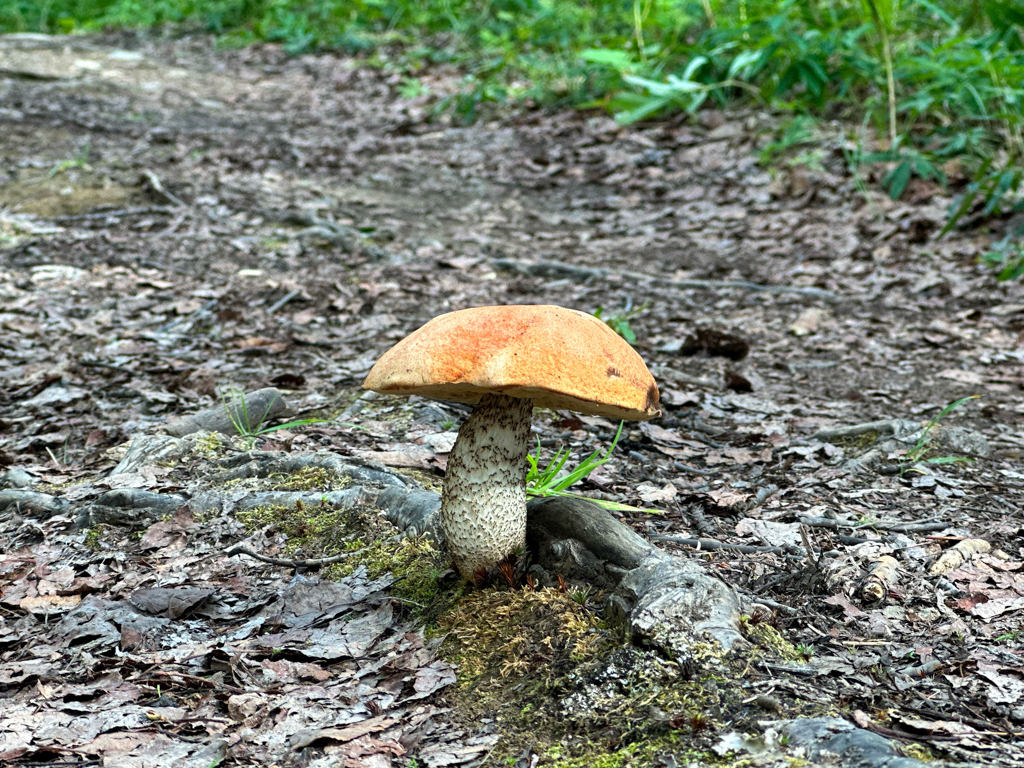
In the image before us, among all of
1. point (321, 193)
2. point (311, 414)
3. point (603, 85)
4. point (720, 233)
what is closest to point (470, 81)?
point (603, 85)

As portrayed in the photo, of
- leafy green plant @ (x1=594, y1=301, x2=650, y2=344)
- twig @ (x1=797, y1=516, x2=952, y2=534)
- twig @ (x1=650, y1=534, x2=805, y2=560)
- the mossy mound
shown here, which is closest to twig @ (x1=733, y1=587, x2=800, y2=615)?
twig @ (x1=650, y1=534, x2=805, y2=560)

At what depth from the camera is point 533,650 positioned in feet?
7.58

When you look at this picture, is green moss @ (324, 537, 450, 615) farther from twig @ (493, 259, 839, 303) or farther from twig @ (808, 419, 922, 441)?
twig @ (493, 259, 839, 303)

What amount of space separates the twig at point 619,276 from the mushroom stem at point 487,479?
176 inches

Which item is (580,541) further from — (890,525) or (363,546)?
(890,525)

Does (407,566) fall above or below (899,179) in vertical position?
below

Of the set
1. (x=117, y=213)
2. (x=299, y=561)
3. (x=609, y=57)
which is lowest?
(x=299, y=561)

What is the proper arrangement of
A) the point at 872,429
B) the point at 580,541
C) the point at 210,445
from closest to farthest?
1. the point at 580,541
2. the point at 210,445
3. the point at 872,429

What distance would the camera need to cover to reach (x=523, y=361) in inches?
84.4

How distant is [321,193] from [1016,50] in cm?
688

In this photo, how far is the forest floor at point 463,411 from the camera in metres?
2.15

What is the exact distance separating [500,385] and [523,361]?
0.09 metres

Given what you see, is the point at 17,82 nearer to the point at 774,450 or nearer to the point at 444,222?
the point at 444,222

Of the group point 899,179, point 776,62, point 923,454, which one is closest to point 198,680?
point 923,454
